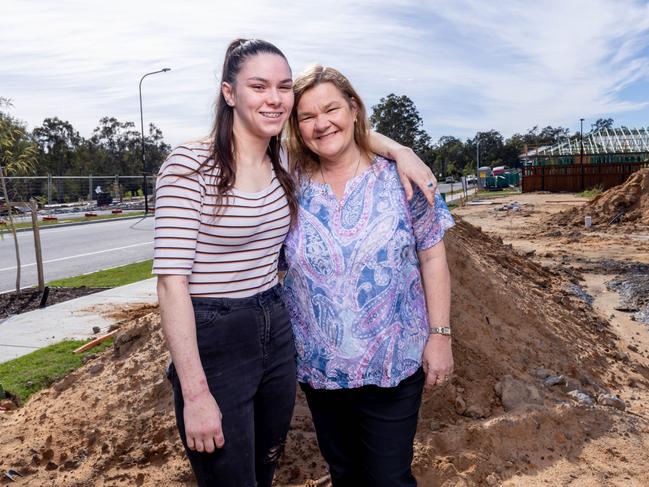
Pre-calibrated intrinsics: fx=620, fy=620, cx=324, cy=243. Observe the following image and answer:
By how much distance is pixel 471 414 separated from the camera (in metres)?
3.94

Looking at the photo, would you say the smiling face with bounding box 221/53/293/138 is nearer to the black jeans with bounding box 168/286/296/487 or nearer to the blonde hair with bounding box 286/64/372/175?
the blonde hair with bounding box 286/64/372/175

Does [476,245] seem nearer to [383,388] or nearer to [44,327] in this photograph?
[44,327]

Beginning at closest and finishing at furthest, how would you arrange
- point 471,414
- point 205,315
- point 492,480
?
point 205,315, point 492,480, point 471,414

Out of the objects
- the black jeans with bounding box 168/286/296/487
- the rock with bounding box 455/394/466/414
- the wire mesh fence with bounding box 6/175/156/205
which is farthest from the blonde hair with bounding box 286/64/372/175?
the wire mesh fence with bounding box 6/175/156/205

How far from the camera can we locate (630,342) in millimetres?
6816

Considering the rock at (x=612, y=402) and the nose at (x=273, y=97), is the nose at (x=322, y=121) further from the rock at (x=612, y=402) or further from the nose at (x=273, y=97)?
the rock at (x=612, y=402)

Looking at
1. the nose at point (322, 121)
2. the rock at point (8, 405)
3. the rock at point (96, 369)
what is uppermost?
the nose at point (322, 121)

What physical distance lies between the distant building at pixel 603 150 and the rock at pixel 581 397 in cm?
3884

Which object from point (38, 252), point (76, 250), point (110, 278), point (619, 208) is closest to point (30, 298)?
point (38, 252)

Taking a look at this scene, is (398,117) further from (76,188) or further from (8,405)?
(8,405)

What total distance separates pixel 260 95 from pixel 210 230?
1.49ft

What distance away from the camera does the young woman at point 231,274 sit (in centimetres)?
174

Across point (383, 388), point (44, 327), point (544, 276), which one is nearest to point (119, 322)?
point (44, 327)

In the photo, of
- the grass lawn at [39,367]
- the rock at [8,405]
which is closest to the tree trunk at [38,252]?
the grass lawn at [39,367]
